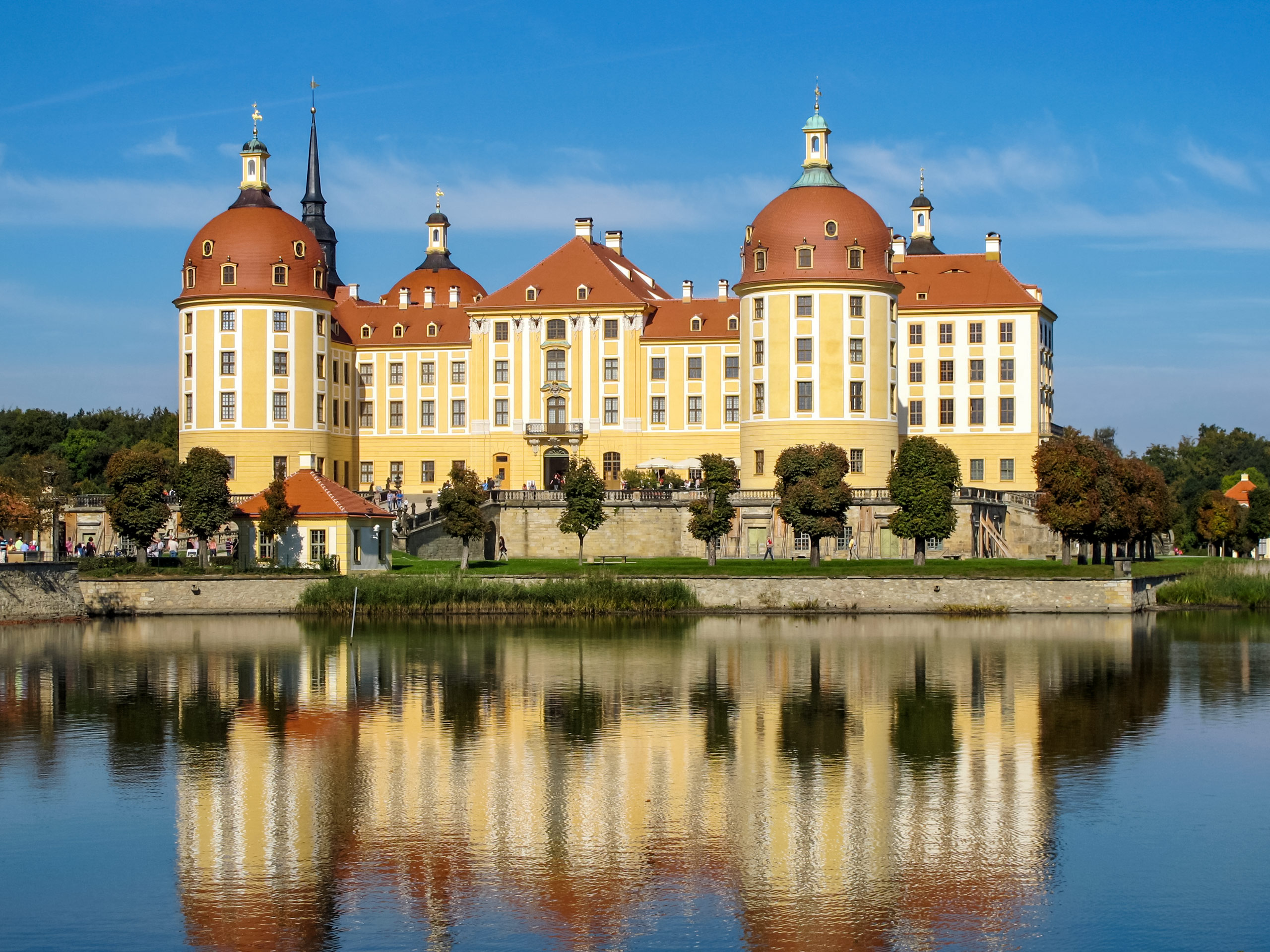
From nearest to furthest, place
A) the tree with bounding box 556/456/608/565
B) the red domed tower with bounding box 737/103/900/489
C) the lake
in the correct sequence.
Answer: the lake → the tree with bounding box 556/456/608/565 → the red domed tower with bounding box 737/103/900/489

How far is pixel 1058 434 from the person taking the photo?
82875 mm

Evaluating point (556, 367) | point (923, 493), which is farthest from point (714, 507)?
point (556, 367)

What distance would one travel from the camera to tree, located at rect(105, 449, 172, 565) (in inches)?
2324

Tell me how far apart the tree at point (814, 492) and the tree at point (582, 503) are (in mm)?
6924

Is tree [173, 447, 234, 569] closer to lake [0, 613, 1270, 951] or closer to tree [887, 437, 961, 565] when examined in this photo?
lake [0, 613, 1270, 951]

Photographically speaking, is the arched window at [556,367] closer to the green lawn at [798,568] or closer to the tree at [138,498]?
the green lawn at [798,568]

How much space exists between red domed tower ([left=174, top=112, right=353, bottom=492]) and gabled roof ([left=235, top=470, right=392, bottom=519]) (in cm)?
1432

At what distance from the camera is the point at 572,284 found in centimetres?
8019

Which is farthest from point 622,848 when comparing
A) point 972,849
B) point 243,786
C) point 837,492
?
point 837,492

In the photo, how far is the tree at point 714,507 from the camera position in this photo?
60875mm

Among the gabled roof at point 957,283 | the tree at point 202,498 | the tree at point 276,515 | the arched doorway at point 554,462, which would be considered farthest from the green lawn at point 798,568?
the gabled roof at point 957,283

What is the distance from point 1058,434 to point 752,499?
22.1 metres

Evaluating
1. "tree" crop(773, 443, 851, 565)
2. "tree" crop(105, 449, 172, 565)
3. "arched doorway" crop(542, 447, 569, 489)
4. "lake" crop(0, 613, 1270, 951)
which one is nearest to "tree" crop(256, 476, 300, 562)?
"tree" crop(105, 449, 172, 565)

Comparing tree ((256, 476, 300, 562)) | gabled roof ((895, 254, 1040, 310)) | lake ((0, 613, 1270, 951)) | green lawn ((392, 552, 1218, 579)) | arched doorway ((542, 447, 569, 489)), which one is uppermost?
gabled roof ((895, 254, 1040, 310))
